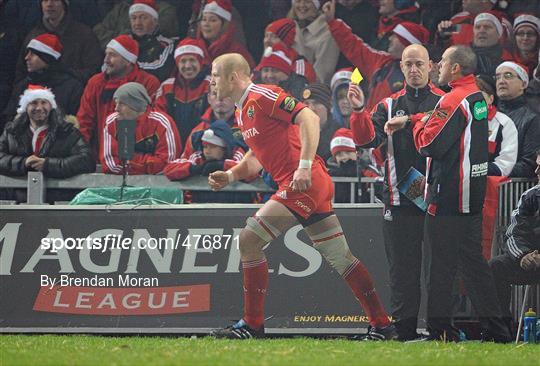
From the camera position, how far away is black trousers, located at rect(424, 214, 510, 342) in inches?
372

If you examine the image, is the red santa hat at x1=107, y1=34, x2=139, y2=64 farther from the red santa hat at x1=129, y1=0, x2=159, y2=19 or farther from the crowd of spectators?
the red santa hat at x1=129, y1=0, x2=159, y2=19

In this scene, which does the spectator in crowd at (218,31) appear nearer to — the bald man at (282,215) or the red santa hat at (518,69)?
the bald man at (282,215)

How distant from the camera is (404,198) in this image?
9781 mm

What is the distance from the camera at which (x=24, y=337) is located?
9.89 m

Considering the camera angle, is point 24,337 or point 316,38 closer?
point 24,337

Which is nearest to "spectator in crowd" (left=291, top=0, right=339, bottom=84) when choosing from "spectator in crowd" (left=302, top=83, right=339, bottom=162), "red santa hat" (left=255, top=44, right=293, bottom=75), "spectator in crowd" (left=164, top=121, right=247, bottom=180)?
"red santa hat" (left=255, top=44, right=293, bottom=75)

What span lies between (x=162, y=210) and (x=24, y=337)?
157cm

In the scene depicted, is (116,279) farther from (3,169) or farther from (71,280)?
(3,169)

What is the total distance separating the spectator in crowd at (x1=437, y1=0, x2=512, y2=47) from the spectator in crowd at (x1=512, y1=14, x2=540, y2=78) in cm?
12

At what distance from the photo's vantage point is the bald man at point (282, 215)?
9727 millimetres

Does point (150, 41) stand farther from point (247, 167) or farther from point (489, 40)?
point (489, 40)

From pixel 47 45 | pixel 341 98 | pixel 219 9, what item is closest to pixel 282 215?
pixel 341 98

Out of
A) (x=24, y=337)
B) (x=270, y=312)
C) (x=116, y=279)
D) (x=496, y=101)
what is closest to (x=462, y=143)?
(x=496, y=101)

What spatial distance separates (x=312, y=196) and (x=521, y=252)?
69.1 inches
